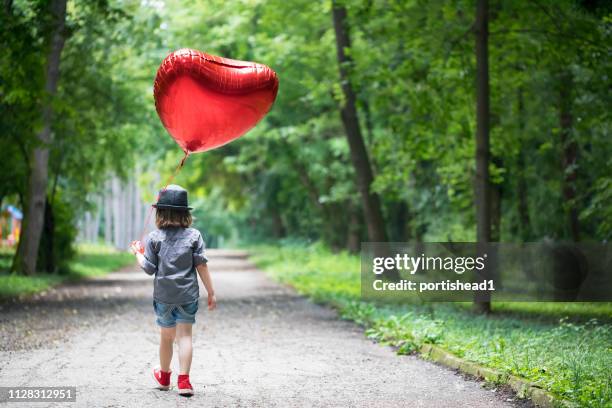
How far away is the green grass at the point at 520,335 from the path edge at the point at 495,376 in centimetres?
8

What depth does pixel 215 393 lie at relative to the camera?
7.82 meters

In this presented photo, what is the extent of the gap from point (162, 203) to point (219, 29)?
2188 centimetres

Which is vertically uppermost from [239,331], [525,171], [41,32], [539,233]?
[41,32]

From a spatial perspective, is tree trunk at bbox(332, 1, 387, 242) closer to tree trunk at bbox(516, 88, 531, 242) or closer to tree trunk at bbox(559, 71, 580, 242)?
tree trunk at bbox(516, 88, 531, 242)

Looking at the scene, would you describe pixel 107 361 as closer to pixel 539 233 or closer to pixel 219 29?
pixel 539 233

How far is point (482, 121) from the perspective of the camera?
49.0 ft

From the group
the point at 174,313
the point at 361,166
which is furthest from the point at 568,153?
the point at 174,313

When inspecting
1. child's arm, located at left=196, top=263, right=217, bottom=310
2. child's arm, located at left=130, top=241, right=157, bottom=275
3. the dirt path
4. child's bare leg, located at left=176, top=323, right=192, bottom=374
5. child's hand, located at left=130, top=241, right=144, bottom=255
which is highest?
child's hand, located at left=130, top=241, right=144, bottom=255

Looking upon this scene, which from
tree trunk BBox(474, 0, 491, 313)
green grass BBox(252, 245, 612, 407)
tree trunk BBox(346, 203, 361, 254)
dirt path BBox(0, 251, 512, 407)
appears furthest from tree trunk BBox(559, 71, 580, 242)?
tree trunk BBox(346, 203, 361, 254)

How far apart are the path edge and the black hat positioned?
Answer: 3326mm

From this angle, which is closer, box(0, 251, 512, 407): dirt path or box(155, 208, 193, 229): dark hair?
box(0, 251, 512, 407): dirt path

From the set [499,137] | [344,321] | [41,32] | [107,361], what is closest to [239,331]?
[344,321]

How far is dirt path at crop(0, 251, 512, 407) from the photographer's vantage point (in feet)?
25.2

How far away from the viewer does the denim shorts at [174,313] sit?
7688mm
